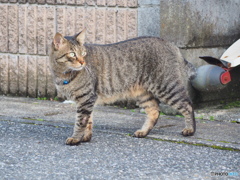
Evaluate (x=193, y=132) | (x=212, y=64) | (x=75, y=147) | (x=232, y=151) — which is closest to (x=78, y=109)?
(x=75, y=147)

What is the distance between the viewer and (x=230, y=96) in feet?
24.3

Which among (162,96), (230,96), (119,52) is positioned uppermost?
(119,52)

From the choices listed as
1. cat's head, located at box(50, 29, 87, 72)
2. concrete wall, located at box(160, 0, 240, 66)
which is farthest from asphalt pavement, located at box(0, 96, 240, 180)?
concrete wall, located at box(160, 0, 240, 66)

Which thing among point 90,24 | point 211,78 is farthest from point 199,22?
point 90,24

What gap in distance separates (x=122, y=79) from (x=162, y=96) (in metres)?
0.50

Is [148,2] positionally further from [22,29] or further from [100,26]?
[22,29]

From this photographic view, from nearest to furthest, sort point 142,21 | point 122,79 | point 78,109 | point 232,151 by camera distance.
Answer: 1. point 232,151
2. point 78,109
3. point 122,79
4. point 142,21

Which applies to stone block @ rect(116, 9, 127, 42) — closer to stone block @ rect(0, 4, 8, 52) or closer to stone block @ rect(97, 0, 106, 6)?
stone block @ rect(97, 0, 106, 6)

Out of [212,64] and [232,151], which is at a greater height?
[212,64]

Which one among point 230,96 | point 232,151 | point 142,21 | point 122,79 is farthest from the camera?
point 230,96

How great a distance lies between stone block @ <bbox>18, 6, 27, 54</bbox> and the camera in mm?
7961

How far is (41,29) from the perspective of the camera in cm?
782

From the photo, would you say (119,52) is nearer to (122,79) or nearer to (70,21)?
(122,79)

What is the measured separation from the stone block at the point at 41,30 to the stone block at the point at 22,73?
358 millimetres
